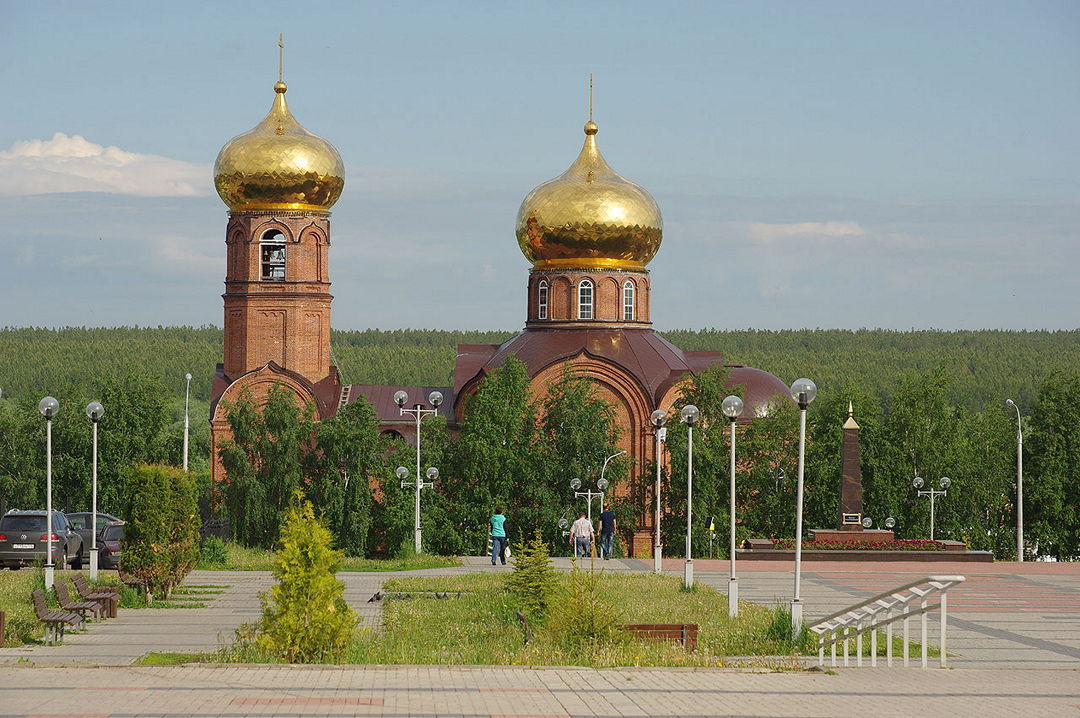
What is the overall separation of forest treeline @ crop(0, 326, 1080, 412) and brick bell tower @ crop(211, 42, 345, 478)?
36715mm

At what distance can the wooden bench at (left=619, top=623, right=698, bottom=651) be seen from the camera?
15.0m

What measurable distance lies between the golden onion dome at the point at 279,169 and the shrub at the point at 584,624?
2418 cm

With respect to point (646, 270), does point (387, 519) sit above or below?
below

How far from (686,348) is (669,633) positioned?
10887 cm

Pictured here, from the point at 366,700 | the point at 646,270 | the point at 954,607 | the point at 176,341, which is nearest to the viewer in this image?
the point at 366,700

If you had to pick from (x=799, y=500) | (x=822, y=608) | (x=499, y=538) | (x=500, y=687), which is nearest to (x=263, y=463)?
(x=499, y=538)

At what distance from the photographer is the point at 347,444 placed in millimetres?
35219

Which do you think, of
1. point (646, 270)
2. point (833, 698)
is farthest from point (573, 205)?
point (833, 698)

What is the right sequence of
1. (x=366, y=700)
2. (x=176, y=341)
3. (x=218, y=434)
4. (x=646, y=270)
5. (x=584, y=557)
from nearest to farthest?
(x=366, y=700) → (x=584, y=557) → (x=218, y=434) → (x=646, y=270) → (x=176, y=341)

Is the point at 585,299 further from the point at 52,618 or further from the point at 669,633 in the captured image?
the point at 52,618

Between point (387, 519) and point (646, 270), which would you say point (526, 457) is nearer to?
point (387, 519)

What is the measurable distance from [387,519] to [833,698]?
2255cm

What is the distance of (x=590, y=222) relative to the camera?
3969cm

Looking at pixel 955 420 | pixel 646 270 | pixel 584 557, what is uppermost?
pixel 646 270
